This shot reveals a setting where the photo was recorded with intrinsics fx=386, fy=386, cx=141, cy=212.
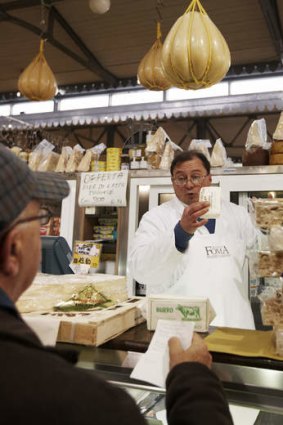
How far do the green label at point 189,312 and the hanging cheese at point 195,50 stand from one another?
59.7 inches

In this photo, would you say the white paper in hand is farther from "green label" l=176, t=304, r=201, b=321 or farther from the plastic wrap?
the plastic wrap

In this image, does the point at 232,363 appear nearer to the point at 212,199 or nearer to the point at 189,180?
the point at 212,199

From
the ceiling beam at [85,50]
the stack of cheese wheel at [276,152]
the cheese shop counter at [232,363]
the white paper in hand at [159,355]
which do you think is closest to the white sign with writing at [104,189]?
the stack of cheese wheel at [276,152]

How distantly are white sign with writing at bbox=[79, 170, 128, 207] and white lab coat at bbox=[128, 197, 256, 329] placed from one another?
94 cm

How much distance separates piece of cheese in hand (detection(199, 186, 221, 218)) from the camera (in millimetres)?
1590

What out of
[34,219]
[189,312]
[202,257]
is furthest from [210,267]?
[34,219]

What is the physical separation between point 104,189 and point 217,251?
4.52 feet

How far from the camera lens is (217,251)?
2.31 meters

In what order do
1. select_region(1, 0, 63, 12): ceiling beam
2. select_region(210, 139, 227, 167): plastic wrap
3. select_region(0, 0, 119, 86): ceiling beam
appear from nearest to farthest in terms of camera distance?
1. select_region(210, 139, 227, 167): plastic wrap
2. select_region(1, 0, 63, 12): ceiling beam
3. select_region(0, 0, 119, 86): ceiling beam

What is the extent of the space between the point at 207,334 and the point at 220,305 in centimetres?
99

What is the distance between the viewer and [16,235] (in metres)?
0.63

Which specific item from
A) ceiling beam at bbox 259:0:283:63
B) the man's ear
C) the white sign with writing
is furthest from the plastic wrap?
the man's ear

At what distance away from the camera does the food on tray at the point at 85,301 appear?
1.31m

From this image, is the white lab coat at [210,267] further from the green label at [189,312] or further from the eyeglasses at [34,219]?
the eyeglasses at [34,219]
